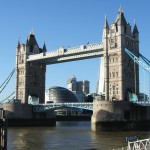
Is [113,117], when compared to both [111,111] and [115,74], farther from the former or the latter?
[115,74]

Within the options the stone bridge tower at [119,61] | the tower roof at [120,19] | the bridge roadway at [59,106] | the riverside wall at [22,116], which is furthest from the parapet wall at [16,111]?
the tower roof at [120,19]

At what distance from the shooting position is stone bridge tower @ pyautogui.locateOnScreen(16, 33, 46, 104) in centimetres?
10138

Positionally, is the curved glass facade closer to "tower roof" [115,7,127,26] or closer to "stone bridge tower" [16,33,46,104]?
"stone bridge tower" [16,33,46,104]

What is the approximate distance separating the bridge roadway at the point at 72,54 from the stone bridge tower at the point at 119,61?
9.48 ft

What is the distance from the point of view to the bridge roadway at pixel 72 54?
8325cm

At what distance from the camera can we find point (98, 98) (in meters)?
77.4

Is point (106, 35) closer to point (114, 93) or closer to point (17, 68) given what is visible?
point (114, 93)

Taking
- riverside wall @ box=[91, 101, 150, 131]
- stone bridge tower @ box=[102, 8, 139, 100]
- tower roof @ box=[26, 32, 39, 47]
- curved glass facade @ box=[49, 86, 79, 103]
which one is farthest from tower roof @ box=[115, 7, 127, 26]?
curved glass facade @ box=[49, 86, 79, 103]

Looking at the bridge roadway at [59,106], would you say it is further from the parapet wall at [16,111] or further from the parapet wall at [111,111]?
the parapet wall at [111,111]

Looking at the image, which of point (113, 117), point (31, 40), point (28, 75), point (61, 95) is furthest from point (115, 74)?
point (61, 95)

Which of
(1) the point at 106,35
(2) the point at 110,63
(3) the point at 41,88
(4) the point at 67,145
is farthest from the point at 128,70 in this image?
(4) the point at 67,145

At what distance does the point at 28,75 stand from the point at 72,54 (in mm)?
19556

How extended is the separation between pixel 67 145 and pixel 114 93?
35354 millimetres

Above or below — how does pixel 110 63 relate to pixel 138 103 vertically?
above
